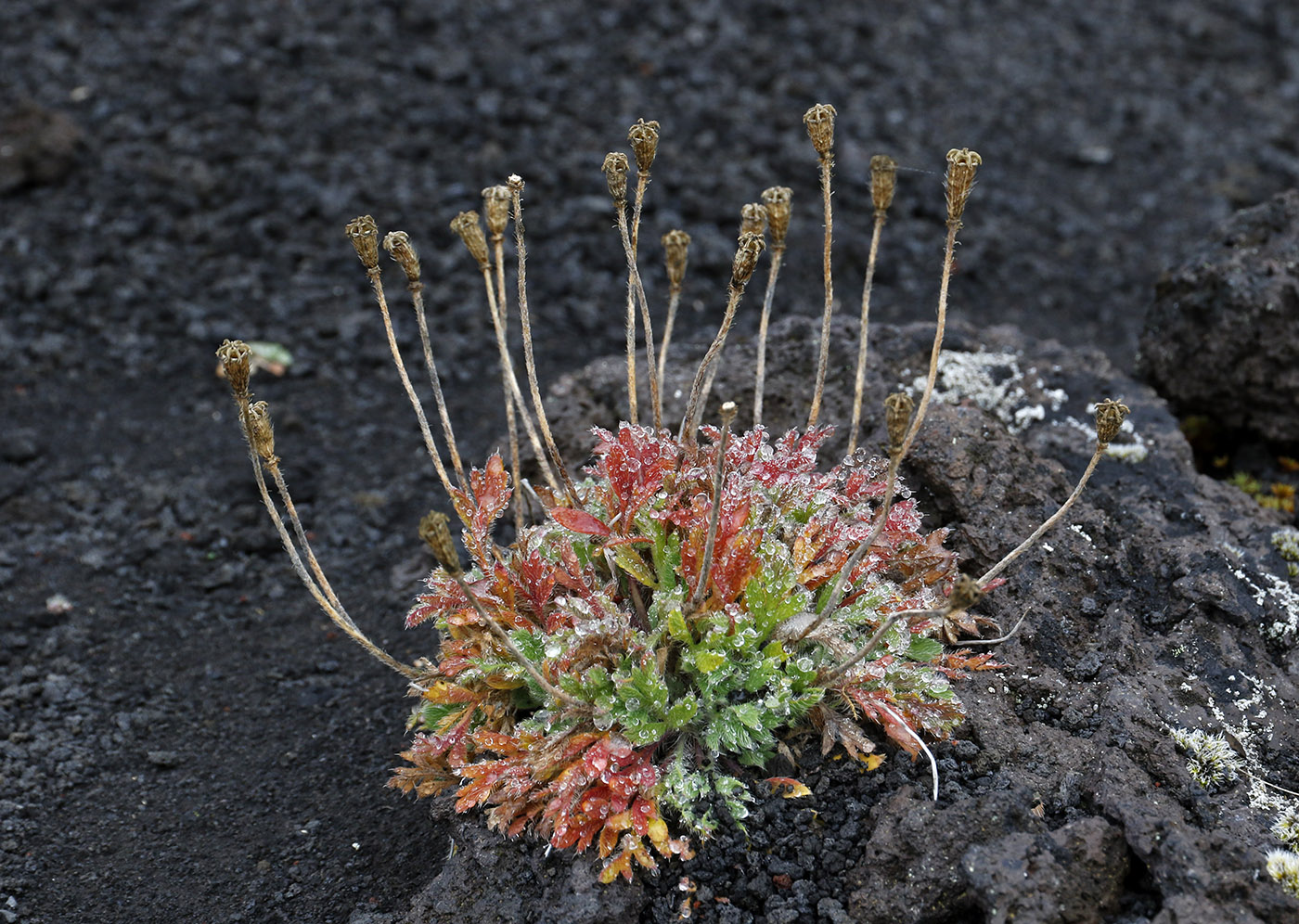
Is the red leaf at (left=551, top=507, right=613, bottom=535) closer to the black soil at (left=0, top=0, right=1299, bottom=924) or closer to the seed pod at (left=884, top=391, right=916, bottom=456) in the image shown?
the black soil at (left=0, top=0, right=1299, bottom=924)

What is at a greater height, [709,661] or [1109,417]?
[1109,417]

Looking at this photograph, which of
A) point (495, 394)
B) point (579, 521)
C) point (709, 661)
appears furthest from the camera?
point (495, 394)

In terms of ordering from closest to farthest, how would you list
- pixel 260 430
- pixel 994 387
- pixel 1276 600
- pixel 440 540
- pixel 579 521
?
pixel 440 540, pixel 260 430, pixel 579 521, pixel 1276 600, pixel 994 387

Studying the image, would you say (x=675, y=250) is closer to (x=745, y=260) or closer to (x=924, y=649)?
(x=745, y=260)

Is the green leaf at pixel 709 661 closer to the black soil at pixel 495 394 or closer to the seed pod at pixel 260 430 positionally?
the black soil at pixel 495 394

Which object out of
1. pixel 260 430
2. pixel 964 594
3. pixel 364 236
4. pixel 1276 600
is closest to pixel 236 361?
pixel 260 430

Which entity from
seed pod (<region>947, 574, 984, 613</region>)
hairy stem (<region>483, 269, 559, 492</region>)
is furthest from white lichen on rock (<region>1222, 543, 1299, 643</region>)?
hairy stem (<region>483, 269, 559, 492</region>)
